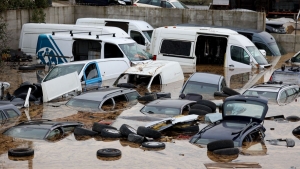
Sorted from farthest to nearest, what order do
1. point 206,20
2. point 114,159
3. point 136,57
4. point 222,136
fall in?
point 206,20, point 136,57, point 222,136, point 114,159

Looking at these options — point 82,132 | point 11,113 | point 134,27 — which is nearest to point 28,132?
point 82,132

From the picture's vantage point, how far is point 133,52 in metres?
26.3

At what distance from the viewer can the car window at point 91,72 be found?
22.2 m

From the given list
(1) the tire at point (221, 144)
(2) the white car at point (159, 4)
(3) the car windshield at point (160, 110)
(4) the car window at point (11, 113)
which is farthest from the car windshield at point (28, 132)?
(2) the white car at point (159, 4)

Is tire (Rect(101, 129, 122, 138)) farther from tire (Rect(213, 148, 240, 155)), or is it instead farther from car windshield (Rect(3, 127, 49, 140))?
tire (Rect(213, 148, 240, 155))

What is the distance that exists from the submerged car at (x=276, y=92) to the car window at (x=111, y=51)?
23.2 feet

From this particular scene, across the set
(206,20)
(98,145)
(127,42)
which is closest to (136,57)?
(127,42)

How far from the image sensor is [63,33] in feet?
90.1

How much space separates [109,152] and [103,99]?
4624mm

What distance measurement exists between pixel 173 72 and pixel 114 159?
32.7 ft

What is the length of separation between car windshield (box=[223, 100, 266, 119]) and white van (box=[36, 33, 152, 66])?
9.84m

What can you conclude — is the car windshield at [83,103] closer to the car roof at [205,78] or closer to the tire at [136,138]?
the tire at [136,138]

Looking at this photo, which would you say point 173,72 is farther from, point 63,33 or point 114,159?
point 114,159

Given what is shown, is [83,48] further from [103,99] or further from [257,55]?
[103,99]
